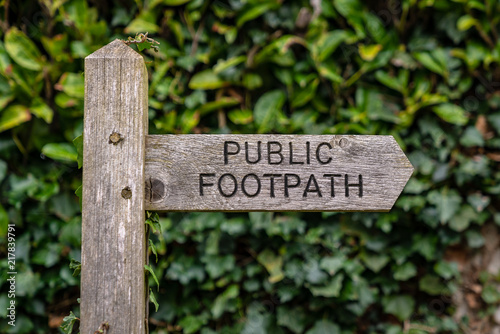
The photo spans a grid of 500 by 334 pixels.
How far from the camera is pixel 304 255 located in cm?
147

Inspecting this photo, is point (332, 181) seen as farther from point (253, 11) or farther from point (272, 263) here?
point (253, 11)

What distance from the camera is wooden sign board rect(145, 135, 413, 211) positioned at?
0.71m

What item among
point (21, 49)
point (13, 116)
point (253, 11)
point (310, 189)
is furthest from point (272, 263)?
point (21, 49)

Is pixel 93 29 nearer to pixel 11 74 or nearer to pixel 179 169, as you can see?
pixel 11 74

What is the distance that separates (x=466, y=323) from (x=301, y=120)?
1000mm

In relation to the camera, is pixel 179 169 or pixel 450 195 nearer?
pixel 179 169

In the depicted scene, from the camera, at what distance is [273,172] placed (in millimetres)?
719

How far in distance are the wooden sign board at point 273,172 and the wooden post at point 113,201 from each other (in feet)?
0.12

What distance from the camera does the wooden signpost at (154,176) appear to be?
67 cm

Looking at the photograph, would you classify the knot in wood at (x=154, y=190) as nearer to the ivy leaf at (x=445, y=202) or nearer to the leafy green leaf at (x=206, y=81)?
the leafy green leaf at (x=206, y=81)

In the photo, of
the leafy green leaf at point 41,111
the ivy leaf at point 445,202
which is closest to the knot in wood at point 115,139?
the leafy green leaf at point 41,111

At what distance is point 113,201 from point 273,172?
11.0 inches

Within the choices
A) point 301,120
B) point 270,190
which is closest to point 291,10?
point 301,120

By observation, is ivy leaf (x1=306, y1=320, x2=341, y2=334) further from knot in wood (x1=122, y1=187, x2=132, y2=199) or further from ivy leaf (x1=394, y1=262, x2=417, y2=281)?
knot in wood (x1=122, y1=187, x2=132, y2=199)
